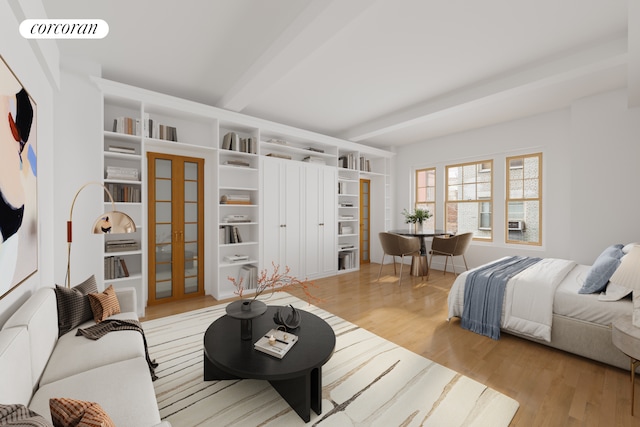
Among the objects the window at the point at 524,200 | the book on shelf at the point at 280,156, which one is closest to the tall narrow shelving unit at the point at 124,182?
the book on shelf at the point at 280,156

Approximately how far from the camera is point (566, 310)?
246cm

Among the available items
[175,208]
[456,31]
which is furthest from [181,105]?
[456,31]

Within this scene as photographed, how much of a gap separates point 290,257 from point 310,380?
2.97 meters

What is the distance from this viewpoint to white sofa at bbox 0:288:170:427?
3.87 feet

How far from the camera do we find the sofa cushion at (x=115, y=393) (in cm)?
120

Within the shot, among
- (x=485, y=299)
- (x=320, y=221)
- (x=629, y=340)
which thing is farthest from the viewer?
(x=320, y=221)

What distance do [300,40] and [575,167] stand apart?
4.29 metres

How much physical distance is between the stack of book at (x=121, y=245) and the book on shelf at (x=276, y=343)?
7.60ft

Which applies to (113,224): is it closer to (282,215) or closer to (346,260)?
(282,215)

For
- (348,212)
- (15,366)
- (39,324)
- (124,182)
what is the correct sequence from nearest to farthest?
1. (15,366)
2. (39,324)
3. (124,182)
4. (348,212)

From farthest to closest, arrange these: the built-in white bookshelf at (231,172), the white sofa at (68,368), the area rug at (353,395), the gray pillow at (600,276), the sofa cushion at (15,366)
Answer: the built-in white bookshelf at (231,172)
the gray pillow at (600,276)
the area rug at (353,395)
the white sofa at (68,368)
the sofa cushion at (15,366)

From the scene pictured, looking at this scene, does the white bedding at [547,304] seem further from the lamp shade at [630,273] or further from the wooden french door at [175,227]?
the wooden french door at [175,227]

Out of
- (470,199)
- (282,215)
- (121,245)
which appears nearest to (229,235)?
(282,215)

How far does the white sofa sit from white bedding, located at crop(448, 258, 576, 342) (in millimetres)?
3018
